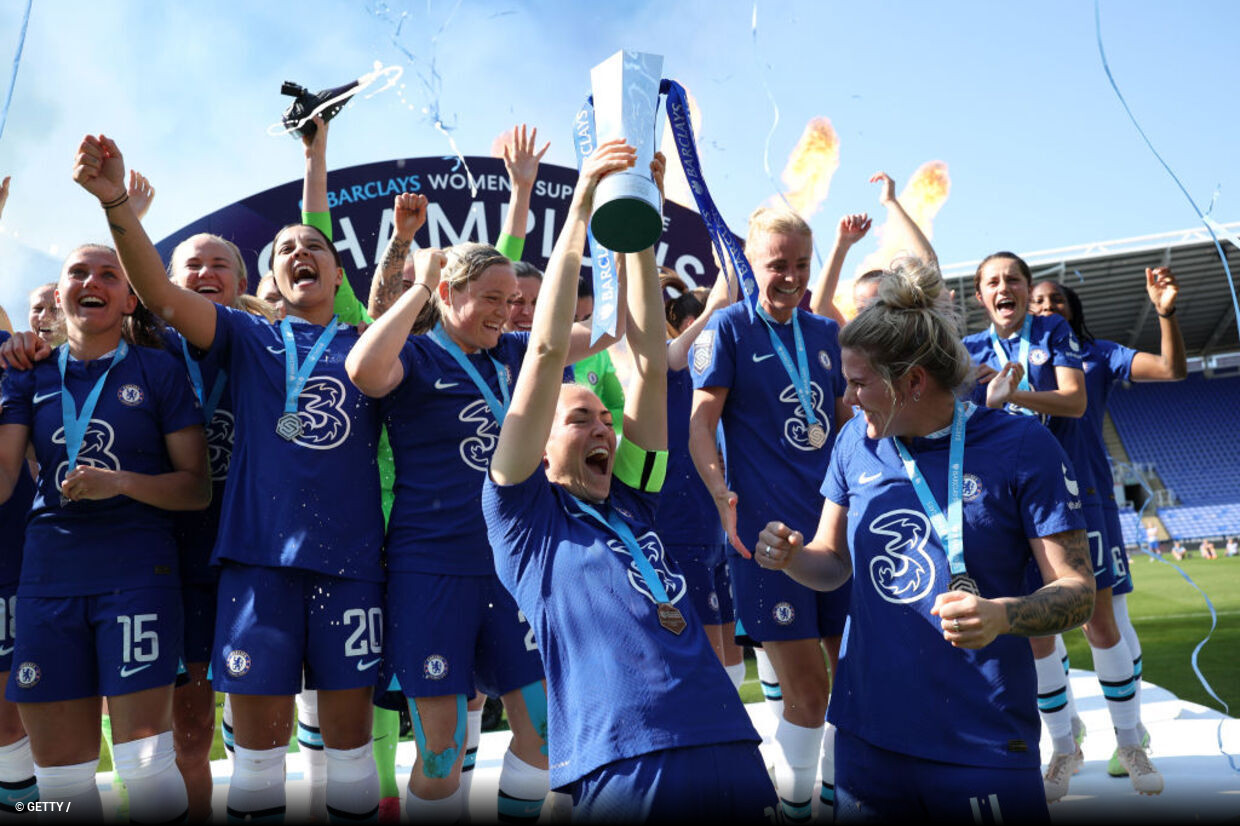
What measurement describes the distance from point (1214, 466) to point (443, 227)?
1389 inches

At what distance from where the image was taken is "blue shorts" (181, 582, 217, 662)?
11.6 feet

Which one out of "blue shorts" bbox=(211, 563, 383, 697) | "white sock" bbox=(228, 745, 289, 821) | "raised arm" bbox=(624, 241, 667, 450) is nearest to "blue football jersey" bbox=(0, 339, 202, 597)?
"blue shorts" bbox=(211, 563, 383, 697)

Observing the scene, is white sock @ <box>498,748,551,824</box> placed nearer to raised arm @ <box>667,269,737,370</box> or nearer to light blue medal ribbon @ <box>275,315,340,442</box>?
light blue medal ribbon @ <box>275,315,340,442</box>

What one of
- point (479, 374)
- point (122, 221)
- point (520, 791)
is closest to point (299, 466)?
point (479, 374)

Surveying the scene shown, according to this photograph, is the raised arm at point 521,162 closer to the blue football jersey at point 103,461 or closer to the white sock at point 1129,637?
the blue football jersey at point 103,461

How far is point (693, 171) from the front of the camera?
312cm

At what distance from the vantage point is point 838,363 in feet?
13.0

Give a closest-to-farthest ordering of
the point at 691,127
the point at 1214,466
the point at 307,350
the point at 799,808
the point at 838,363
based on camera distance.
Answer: the point at 691,127 → the point at 307,350 → the point at 799,808 → the point at 838,363 → the point at 1214,466

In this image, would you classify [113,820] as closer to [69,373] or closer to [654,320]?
[69,373]

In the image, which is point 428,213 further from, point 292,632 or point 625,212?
point 625,212

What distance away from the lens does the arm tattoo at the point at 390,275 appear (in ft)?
11.9

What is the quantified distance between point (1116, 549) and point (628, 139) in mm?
3375

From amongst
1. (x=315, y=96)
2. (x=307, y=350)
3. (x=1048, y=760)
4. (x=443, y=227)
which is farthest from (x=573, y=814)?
(x=443, y=227)

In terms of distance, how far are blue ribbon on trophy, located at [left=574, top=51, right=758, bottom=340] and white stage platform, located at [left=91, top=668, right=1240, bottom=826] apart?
4.90 feet
